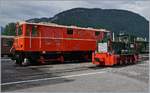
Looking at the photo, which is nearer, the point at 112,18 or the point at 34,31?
the point at 34,31

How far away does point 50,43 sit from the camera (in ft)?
66.6

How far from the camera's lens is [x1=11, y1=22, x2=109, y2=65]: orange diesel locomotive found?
62.6ft

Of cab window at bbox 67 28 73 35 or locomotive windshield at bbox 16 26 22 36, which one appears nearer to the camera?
locomotive windshield at bbox 16 26 22 36

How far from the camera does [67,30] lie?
70.1ft

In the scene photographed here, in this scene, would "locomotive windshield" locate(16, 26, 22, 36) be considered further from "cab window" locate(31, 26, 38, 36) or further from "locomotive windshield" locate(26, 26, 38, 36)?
"cab window" locate(31, 26, 38, 36)

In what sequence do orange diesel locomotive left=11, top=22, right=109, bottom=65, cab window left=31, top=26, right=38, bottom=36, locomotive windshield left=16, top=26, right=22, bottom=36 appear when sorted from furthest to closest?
locomotive windshield left=16, top=26, right=22, bottom=36 < cab window left=31, top=26, right=38, bottom=36 < orange diesel locomotive left=11, top=22, right=109, bottom=65

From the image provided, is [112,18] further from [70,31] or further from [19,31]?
[19,31]

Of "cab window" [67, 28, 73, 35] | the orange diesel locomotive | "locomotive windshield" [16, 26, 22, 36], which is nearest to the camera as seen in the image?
the orange diesel locomotive

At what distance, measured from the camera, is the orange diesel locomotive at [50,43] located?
19.1 meters

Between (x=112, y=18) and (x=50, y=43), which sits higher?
(x=112, y=18)

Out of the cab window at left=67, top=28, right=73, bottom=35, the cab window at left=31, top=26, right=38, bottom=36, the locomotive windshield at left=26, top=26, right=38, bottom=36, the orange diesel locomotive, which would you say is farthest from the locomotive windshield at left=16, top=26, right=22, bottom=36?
the cab window at left=67, top=28, right=73, bottom=35

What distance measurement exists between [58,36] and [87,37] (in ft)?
10.1

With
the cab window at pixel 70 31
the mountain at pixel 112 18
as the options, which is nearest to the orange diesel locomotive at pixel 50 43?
the cab window at pixel 70 31

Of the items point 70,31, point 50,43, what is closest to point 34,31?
point 50,43
